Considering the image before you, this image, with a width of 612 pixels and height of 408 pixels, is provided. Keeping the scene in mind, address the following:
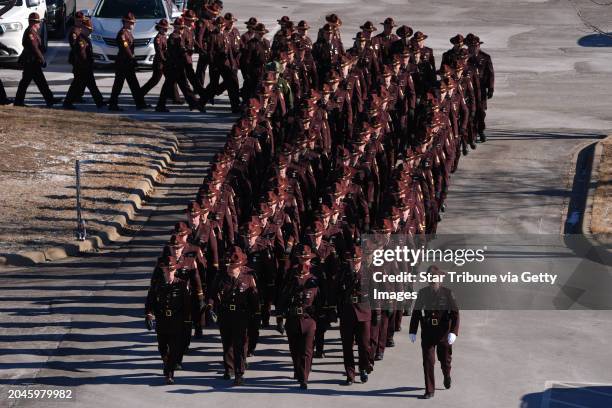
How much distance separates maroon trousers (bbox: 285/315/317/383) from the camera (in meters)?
16.4

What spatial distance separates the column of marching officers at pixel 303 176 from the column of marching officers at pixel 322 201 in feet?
0.07

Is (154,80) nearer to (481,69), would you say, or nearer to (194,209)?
(481,69)

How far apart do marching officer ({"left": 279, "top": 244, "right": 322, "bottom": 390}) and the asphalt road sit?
0.30 metres

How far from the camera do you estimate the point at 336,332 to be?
59.7 ft

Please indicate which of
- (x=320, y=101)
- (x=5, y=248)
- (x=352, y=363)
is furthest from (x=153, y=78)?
(x=352, y=363)

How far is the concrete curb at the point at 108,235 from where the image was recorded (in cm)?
2038

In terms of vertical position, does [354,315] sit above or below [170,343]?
above

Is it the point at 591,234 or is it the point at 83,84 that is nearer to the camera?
the point at 591,234

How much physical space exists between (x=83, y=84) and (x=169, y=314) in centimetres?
1225

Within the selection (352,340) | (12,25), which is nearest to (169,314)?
(352,340)

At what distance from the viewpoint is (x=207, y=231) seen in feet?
58.9

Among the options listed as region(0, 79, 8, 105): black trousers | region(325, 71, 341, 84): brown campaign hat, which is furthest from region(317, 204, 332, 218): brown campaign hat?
region(0, 79, 8, 105): black trousers

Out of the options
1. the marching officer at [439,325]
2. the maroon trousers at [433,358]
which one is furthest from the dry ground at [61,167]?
the maroon trousers at [433,358]

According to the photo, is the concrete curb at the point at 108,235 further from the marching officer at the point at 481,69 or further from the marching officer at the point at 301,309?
the marching officer at the point at 481,69
